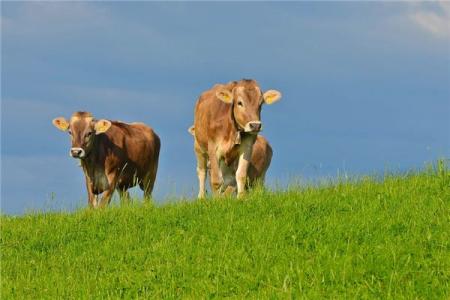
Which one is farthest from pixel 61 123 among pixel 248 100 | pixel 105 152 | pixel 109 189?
pixel 248 100

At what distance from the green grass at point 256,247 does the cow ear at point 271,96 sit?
3425 mm

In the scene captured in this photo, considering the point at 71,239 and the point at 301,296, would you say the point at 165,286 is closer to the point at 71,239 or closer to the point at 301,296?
the point at 301,296

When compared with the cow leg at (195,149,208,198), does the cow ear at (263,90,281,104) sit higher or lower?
higher

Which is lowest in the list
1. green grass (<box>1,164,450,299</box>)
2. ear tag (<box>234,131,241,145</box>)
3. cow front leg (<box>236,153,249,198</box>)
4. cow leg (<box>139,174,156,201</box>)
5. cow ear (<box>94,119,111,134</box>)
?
green grass (<box>1,164,450,299</box>)

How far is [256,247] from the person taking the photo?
12.0 meters

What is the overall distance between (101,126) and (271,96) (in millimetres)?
5423

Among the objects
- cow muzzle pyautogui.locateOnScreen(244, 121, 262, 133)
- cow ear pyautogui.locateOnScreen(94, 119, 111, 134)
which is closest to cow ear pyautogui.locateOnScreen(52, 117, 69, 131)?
cow ear pyautogui.locateOnScreen(94, 119, 111, 134)

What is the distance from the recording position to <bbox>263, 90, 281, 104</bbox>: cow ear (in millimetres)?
18797

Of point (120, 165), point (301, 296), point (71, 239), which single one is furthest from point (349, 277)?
point (120, 165)

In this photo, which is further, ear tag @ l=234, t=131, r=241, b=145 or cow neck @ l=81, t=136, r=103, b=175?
cow neck @ l=81, t=136, r=103, b=175

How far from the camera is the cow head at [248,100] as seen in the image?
59.0ft

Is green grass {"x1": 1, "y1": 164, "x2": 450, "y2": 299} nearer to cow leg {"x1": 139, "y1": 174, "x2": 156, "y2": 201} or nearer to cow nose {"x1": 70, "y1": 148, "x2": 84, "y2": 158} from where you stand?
cow nose {"x1": 70, "y1": 148, "x2": 84, "y2": 158}

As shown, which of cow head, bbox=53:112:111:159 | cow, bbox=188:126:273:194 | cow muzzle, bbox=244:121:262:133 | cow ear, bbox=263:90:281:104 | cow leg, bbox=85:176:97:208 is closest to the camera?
cow muzzle, bbox=244:121:262:133

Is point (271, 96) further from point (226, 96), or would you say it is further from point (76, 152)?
point (76, 152)
